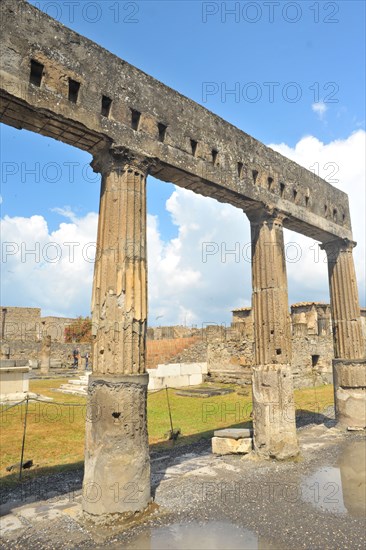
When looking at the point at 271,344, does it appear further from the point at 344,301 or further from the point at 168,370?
the point at 168,370

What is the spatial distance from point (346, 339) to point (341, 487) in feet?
16.9

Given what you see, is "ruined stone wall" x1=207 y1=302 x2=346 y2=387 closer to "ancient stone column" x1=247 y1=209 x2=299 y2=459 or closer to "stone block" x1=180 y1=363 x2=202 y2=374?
"stone block" x1=180 y1=363 x2=202 y2=374

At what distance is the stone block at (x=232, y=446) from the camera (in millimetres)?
7883

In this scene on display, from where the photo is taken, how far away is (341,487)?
607 centimetres

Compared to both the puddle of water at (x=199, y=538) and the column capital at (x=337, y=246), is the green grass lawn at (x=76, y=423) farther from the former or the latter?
the column capital at (x=337, y=246)

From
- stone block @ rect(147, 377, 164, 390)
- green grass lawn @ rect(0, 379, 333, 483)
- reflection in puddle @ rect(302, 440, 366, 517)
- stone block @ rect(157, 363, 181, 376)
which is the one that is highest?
stone block @ rect(157, 363, 181, 376)

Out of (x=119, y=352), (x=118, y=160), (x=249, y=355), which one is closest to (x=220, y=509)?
(x=119, y=352)

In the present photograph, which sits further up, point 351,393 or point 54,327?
point 54,327

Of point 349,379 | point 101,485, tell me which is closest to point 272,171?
point 349,379

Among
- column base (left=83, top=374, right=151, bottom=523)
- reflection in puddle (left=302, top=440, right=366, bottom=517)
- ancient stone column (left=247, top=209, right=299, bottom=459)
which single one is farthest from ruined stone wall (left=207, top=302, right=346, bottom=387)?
column base (left=83, top=374, right=151, bottom=523)

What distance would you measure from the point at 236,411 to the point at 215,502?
7506 millimetres

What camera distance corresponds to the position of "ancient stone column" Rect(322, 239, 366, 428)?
10.1 metres

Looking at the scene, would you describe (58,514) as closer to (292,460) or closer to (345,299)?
(292,460)

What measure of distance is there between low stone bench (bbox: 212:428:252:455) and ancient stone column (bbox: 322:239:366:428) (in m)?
3.66
